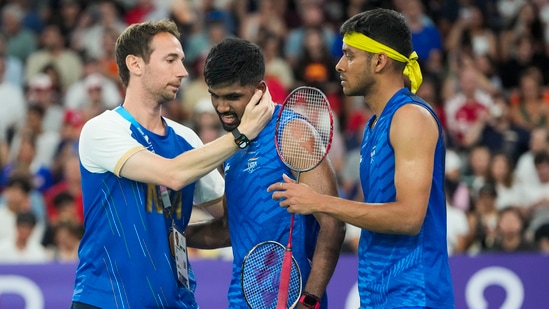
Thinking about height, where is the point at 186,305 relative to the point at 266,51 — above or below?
below

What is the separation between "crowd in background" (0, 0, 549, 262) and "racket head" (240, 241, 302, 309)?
530 cm

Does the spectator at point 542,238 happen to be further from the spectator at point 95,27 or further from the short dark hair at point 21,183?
the spectator at point 95,27

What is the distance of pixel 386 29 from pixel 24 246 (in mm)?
6723

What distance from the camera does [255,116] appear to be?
576 centimetres

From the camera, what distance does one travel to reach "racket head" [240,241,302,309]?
577 cm

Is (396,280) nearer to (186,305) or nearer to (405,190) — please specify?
(405,190)

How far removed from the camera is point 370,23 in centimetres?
559

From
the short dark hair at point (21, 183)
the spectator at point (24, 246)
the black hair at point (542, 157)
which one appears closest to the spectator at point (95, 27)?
the short dark hair at point (21, 183)

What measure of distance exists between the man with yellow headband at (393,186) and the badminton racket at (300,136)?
200 millimetres

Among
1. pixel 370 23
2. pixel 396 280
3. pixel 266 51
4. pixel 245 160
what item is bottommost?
pixel 396 280

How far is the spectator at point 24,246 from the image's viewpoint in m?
11.2

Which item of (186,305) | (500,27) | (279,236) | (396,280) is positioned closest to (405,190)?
(396,280)

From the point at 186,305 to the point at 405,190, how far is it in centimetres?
156

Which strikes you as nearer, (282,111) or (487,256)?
(282,111)
